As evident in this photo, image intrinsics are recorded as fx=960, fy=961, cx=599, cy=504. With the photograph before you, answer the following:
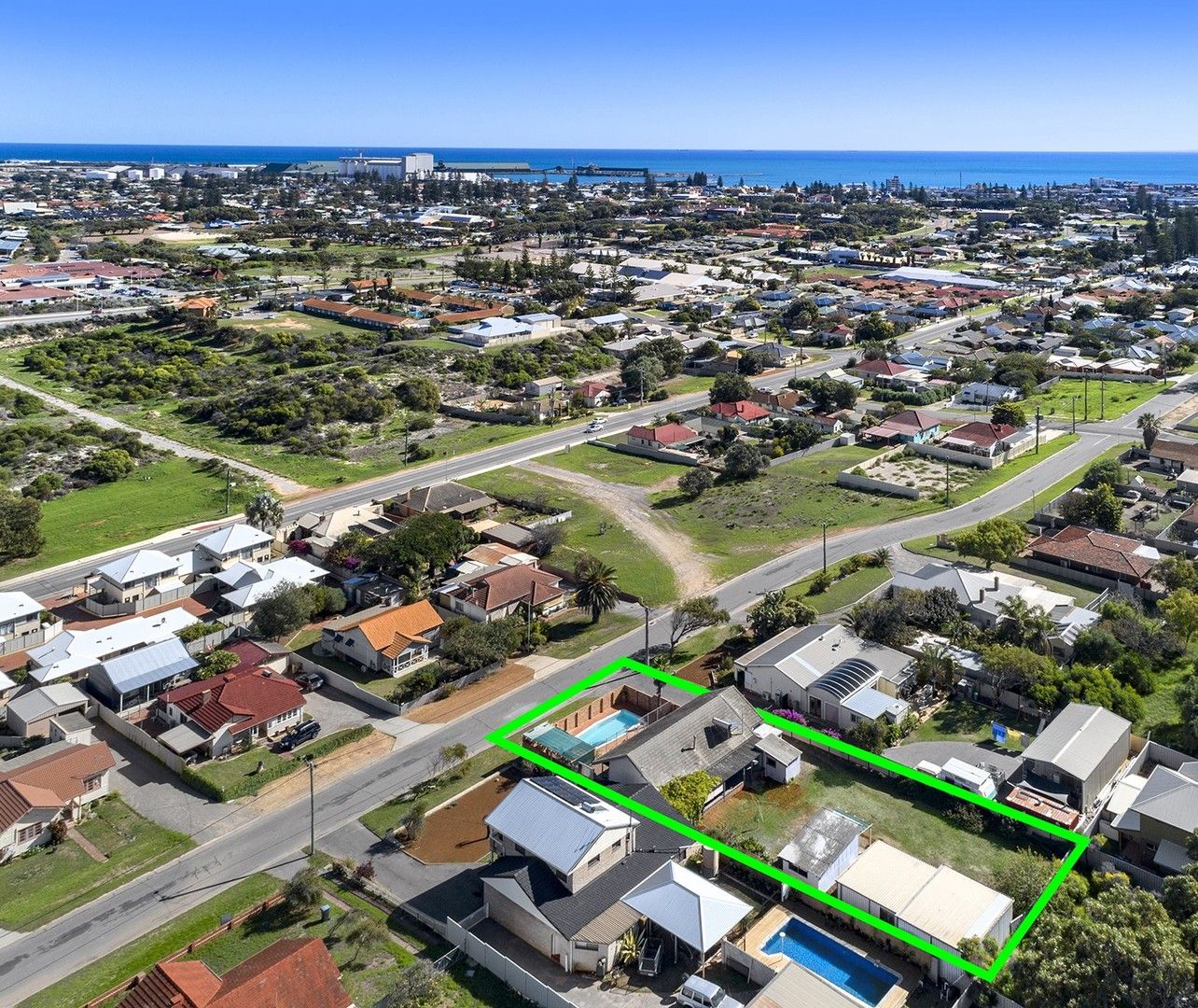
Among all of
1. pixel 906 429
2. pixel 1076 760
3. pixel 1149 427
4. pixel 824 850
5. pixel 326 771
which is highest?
pixel 1149 427

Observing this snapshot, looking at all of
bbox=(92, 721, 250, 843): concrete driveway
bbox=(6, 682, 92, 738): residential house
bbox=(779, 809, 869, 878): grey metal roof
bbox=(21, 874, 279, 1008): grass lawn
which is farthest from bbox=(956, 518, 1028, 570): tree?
bbox=(6, 682, 92, 738): residential house

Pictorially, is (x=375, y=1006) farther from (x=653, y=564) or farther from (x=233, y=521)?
(x=233, y=521)

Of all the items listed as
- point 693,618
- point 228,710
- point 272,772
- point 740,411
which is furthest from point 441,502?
point 740,411

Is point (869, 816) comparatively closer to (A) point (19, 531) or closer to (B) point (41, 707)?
(B) point (41, 707)

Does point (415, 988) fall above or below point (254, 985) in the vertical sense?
below

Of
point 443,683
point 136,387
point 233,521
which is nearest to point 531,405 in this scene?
point 233,521

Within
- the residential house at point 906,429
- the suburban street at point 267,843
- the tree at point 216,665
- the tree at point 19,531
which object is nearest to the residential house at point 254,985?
the suburban street at point 267,843

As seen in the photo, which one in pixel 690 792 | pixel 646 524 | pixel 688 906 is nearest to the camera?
pixel 688 906
